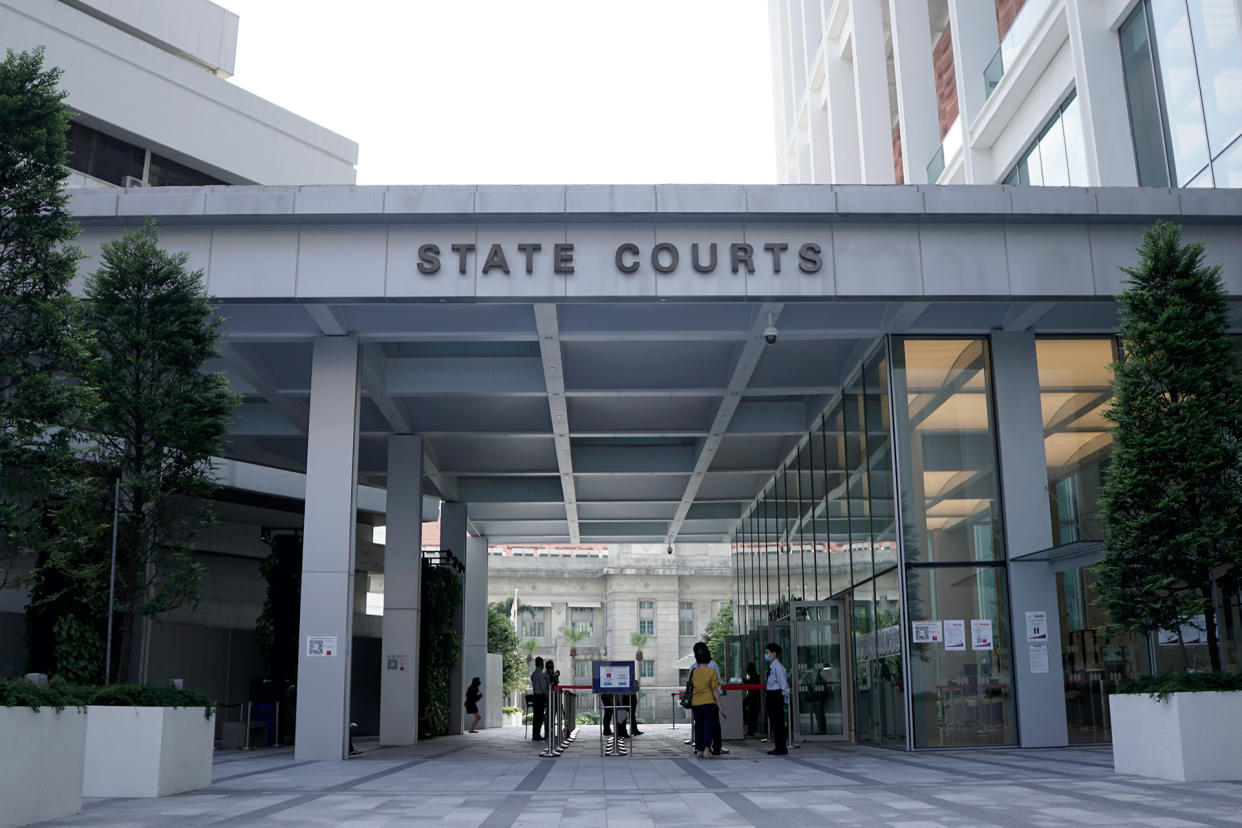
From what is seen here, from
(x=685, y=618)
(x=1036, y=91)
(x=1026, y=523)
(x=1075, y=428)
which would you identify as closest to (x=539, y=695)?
(x=1026, y=523)

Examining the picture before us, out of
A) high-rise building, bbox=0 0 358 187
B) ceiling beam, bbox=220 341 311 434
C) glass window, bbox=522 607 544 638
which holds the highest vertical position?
high-rise building, bbox=0 0 358 187

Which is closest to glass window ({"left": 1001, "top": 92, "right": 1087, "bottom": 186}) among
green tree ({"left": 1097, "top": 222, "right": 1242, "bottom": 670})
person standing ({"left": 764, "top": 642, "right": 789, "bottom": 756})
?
green tree ({"left": 1097, "top": 222, "right": 1242, "bottom": 670})

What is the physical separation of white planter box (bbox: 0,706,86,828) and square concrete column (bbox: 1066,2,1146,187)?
15946 mm

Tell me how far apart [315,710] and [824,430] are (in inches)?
431

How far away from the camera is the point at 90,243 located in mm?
15031

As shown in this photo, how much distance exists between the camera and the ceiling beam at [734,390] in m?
15.8

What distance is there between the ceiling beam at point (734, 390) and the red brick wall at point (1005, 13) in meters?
8.82

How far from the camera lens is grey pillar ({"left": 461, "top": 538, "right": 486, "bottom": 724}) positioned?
32375 millimetres

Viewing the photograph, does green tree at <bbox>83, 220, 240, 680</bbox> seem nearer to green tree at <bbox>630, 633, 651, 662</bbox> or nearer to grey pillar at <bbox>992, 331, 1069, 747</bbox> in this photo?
grey pillar at <bbox>992, 331, 1069, 747</bbox>

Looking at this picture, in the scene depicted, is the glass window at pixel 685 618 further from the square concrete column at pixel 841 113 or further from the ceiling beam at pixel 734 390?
the square concrete column at pixel 841 113

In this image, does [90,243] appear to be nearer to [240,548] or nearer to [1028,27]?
[240,548]

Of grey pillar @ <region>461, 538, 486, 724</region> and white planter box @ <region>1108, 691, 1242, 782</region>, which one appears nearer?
white planter box @ <region>1108, 691, 1242, 782</region>

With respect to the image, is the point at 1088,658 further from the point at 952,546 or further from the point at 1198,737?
the point at 1198,737

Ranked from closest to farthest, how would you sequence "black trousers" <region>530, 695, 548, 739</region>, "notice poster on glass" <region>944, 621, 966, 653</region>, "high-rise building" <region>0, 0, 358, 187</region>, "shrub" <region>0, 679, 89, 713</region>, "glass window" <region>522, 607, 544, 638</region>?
"shrub" <region>0, 679, 89, 713</region> → "notice poster on glass" <region>944, 621, 966, 653</region> → "black trousers" <region>530, 695, 548, 739</region> → "high-rise building" <region>0, 0, 358, 187</region> → "glass window" <region>522, 607, 544, 638</region>
